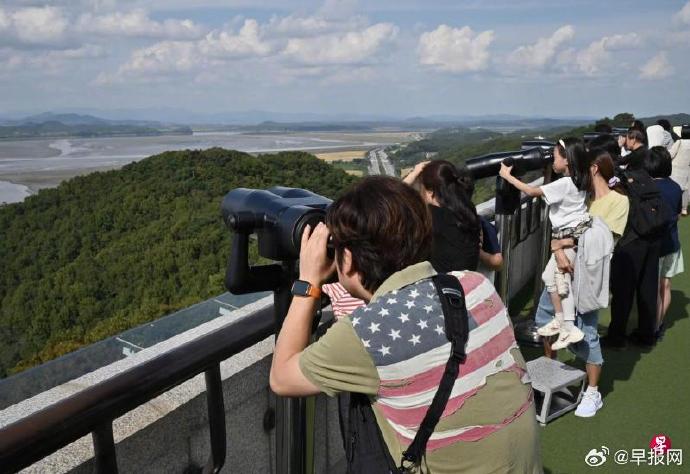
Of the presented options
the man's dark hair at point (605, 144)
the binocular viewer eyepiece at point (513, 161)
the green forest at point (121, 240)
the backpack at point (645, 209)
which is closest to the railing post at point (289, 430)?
the binocular viewer eyepiece at point (513, 161)

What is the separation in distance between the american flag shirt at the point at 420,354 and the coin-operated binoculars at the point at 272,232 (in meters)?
0.27

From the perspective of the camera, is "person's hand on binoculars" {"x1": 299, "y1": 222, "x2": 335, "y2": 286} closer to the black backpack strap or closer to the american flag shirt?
the american flag shirt

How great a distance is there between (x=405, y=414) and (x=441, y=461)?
14cm

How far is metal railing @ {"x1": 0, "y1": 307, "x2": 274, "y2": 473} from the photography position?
46.2 inches

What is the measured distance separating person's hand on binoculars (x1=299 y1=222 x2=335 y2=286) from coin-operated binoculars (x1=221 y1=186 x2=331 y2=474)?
1.0 inches

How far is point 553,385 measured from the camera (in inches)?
138

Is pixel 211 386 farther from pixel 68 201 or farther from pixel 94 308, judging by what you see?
pixel 68 201

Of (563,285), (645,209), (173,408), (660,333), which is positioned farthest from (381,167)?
(660,333)

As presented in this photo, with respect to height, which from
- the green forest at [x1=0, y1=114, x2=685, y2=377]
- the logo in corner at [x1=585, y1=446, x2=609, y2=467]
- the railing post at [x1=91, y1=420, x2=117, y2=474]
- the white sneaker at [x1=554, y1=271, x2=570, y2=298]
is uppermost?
the railing post at [x1=91, y1=420, x2=117, y2=474]

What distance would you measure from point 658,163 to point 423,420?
13.0ft

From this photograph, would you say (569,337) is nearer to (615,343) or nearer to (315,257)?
(615,343)

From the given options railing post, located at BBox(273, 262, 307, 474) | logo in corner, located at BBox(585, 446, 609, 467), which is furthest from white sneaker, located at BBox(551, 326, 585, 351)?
railing post, located at BBox(273, 262, 307, 474)

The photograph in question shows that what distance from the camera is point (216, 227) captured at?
37.7 meters

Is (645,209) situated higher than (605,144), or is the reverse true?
(605,144)
